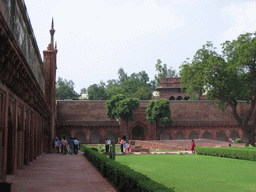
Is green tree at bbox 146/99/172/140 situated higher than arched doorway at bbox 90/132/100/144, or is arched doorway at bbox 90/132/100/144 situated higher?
green tree at bbox 146/99/172/140

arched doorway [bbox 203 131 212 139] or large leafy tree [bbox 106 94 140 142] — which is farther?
arched doorway [bbox 203 131 212 139]

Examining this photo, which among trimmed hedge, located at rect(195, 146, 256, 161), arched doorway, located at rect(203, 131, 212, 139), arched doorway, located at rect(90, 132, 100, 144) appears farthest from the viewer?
arched doorway, located at rect(203, 131, 212, 139)

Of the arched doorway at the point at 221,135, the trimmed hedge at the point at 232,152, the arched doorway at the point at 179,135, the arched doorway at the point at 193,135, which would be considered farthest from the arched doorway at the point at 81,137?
the trimmed hedge at the point at 232,152

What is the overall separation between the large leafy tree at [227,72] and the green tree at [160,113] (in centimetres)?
1049

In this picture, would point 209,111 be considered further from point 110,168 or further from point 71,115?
point 110,168

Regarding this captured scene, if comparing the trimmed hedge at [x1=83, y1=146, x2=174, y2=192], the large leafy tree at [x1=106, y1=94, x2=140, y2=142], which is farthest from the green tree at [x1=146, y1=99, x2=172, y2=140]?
the trimmed hedge at [x1=83, y1=146, x2=174, y2=192]

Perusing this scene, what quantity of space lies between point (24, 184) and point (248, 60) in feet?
90.8

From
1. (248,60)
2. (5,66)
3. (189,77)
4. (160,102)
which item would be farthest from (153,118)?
(5,66)

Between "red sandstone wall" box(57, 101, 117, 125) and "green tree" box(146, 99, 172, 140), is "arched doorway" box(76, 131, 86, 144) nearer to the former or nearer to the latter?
"red sandstone wall" box(57, 101, 117, 125)

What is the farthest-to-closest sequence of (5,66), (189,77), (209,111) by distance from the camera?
(209,111) < (189,77) < (5,66)

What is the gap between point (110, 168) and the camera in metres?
9.78

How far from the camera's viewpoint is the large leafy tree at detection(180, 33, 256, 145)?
32906mm

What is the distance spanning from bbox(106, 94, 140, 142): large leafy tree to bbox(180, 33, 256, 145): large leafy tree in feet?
35.0

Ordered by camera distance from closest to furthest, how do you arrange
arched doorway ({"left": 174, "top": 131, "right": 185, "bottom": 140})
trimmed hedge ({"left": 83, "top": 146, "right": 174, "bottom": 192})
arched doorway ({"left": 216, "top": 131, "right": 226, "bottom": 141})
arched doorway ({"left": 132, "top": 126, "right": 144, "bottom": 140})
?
trimmed hedge ({"left": 83, "top": 146, "right": 174, "bottom": 192})
arched doorway ({"left": 132, "top": 126, "right": 144, "bottom": 140})
arched doorway ({"left": 174, "top": 131, "right": 185, "bottom": 140})
arched doorway ({"left": 216, "top": 131, "right": 226, "bottom": 141})
